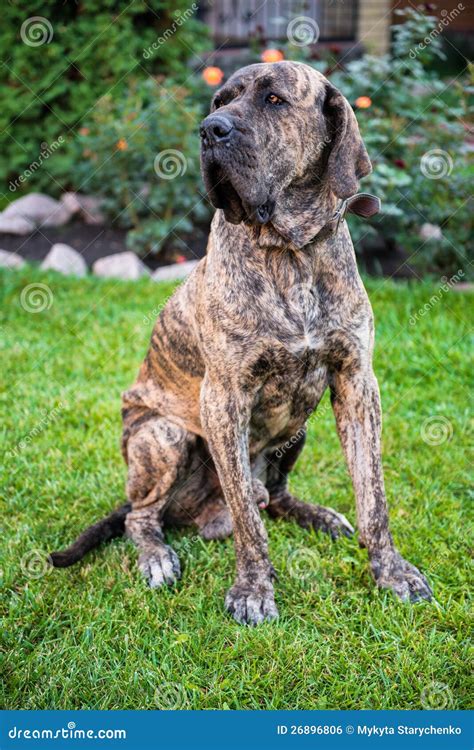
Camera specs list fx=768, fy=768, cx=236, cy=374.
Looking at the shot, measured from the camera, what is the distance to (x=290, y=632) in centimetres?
281

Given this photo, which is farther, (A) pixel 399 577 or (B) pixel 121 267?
(B) pixel 121 267

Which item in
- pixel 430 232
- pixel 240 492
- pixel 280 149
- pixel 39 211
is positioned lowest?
pixel 430 232

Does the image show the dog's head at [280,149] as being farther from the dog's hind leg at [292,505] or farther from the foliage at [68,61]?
the foliage at [68,61]

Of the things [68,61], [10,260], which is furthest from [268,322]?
[68,61]

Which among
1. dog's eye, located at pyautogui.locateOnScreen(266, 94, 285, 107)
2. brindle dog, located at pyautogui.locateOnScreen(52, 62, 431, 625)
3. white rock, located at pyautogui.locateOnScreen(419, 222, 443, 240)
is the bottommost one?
white rock, located at pyautogui.locateOnScreen(419, 222, 443, 240)

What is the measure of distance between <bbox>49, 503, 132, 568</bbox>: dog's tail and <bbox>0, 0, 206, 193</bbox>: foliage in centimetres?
548

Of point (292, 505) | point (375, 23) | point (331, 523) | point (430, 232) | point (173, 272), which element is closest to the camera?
point (331, 523)

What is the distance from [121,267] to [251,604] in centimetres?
A: 480

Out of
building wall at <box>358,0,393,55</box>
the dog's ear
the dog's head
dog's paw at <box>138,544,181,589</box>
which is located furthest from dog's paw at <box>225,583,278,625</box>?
building wall at <box>358,0,393,55</box>

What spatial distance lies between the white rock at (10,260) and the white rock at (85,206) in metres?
0.93

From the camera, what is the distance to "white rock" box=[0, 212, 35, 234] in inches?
321

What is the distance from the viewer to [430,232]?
264 inches

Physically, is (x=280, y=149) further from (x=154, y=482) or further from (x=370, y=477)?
(x=154, y=482)

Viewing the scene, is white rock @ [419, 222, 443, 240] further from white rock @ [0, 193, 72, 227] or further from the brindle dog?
white rock @ [0, 193, 72, 227]
